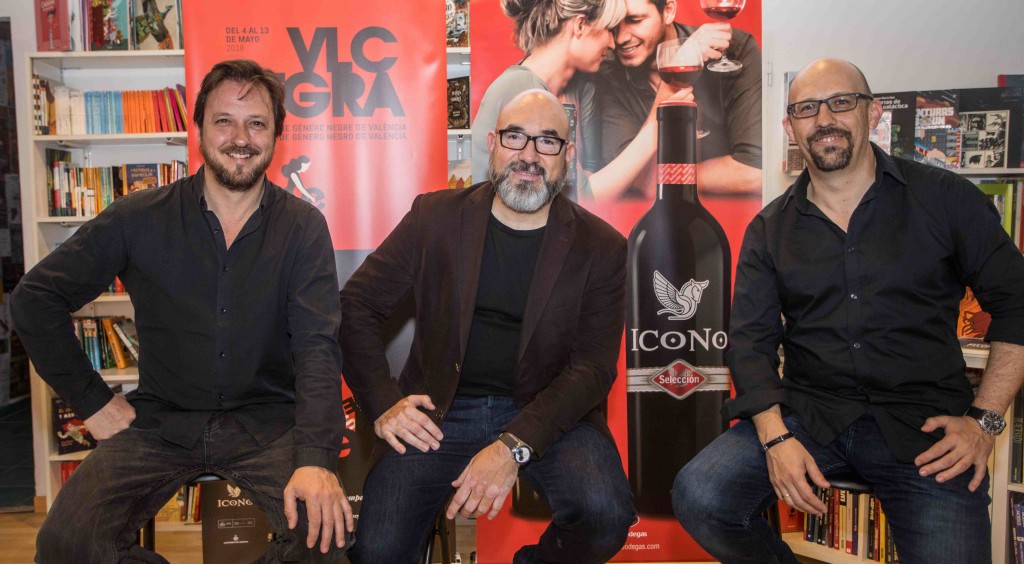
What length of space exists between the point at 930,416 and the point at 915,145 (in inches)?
64.4

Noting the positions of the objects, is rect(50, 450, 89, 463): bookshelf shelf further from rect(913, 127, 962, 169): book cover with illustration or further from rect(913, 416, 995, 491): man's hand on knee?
rect(913, 127, 962, 169): book cover with illustration

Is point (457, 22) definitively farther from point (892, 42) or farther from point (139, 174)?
point (892, 42)

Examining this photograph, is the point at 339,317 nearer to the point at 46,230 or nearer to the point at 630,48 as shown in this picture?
the point at 630,48

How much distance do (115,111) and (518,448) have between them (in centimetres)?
297

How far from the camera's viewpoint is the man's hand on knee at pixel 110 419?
1.91m

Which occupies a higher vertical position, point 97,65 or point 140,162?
point 97,65

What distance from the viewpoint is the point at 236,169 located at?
201 cm

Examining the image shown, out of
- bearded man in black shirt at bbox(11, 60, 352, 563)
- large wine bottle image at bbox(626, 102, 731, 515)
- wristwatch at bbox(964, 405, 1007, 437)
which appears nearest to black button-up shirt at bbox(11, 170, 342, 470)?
bearded man in black shirt at bbox(11, 60, 352, 563)

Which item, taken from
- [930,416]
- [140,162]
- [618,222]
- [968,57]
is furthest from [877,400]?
[140,162]

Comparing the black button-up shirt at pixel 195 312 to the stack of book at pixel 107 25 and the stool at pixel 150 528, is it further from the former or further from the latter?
the stack of book at pixel 107 25

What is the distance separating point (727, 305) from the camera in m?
2.77

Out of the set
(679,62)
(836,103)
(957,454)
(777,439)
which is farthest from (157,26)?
(957,454)

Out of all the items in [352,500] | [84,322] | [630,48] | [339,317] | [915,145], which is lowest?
[352,500]

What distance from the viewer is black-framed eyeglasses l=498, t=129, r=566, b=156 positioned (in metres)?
2.17
